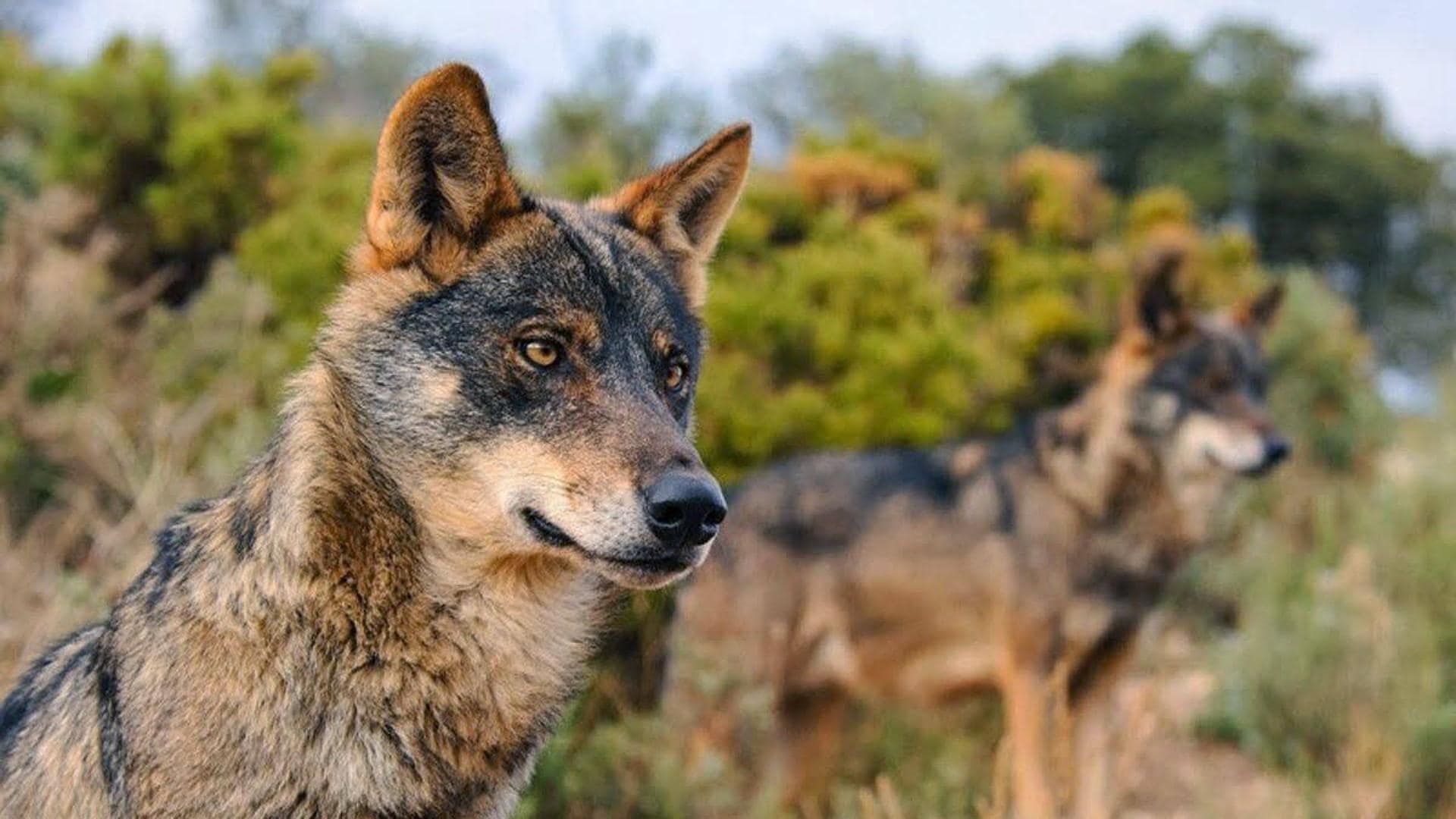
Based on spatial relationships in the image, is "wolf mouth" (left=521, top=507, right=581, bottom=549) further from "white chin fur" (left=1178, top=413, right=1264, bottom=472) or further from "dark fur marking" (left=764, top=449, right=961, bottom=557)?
"white chin fur" (left=1178, top=413, right=1264, bottom=472)

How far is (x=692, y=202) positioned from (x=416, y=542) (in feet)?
4.21

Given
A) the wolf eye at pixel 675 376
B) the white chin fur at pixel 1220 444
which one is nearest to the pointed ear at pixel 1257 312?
the white chin fur at pixel 1220 444

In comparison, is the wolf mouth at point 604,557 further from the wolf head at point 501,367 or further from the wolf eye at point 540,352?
the wolf eye at point 540,352

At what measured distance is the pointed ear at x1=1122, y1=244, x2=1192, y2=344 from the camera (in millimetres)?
7668

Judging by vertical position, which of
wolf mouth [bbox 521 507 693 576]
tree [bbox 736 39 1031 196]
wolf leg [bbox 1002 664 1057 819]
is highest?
wolf mouth [bbox 521 507 693 576]

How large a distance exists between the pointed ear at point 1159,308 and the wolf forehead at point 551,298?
467 centimetres

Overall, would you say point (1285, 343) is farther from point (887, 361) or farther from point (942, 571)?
point (942, 571)

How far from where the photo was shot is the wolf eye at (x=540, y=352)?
315 cm

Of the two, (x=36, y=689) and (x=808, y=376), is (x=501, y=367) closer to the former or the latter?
(x=36, y=689)

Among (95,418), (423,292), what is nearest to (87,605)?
(95,418)

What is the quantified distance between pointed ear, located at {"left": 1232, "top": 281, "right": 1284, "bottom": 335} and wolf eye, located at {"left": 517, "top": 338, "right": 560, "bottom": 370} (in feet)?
18.7

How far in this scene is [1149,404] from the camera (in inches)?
301

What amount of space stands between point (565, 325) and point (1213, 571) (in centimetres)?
882

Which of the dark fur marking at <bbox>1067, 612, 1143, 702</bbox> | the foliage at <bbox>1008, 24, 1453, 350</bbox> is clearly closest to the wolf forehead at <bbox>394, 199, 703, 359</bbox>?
the dark fur marking at <bbox>1067, 612, 1143, 702</bbox>
